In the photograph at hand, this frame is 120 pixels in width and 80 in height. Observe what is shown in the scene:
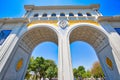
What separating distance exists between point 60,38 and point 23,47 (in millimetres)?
6255

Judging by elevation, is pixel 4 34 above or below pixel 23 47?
above

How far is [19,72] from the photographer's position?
1285 cm

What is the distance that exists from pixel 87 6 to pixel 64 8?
4.77 m

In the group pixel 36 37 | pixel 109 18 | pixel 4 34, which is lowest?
pixel 4 34

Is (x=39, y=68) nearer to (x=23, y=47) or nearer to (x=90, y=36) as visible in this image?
(x=23, y=47)

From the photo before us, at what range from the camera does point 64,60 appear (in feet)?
33.2

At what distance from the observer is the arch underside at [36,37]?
13672 millimetres

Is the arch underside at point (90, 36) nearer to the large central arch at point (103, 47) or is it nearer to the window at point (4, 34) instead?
the large central arch at point (103, 47)

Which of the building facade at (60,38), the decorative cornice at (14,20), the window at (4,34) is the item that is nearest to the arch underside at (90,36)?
the building facade at (60,38)

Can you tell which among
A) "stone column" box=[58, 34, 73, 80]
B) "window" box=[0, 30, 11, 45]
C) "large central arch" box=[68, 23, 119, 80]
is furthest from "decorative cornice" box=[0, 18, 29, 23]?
"large central arch" box=[68, 23, 119, 80]

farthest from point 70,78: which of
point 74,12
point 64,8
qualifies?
point 64,8

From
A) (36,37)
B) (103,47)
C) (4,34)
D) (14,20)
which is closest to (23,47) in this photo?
(36,37)

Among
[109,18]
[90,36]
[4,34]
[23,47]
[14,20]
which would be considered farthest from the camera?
[90,36]

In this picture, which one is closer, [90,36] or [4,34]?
[4,34]
